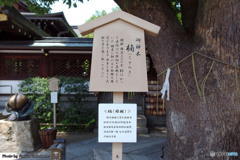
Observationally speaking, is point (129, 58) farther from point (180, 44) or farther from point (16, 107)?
point (16, 107)

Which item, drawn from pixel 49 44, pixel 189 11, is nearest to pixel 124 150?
pixel 189 11

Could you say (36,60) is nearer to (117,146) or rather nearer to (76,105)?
(76,105)

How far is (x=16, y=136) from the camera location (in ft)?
16.5

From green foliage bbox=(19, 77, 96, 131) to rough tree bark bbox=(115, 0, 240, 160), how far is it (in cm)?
420

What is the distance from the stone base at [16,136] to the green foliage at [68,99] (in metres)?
1.92

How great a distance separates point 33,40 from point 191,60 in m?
7.00

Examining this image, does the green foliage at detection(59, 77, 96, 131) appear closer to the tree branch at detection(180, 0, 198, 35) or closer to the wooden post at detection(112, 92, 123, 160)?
the tree branch at detection(180, 0, 198, 35)

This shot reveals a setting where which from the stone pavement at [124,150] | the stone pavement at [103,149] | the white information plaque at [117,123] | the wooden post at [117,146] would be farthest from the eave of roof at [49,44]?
the white information plaque at [117,123]

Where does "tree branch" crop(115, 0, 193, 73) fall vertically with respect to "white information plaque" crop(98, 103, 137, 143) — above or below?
above

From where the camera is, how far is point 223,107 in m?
2.90

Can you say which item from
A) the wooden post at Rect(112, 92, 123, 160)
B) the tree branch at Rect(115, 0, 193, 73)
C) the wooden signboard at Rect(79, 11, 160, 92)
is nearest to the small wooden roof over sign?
the wooden signboard at Rect(79, 11, 160, 92)

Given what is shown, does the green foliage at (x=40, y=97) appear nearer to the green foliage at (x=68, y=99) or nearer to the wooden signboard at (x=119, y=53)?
the green foliage at (x=68, y=99)

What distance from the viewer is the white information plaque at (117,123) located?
2289mm

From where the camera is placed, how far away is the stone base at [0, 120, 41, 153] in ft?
16.4
